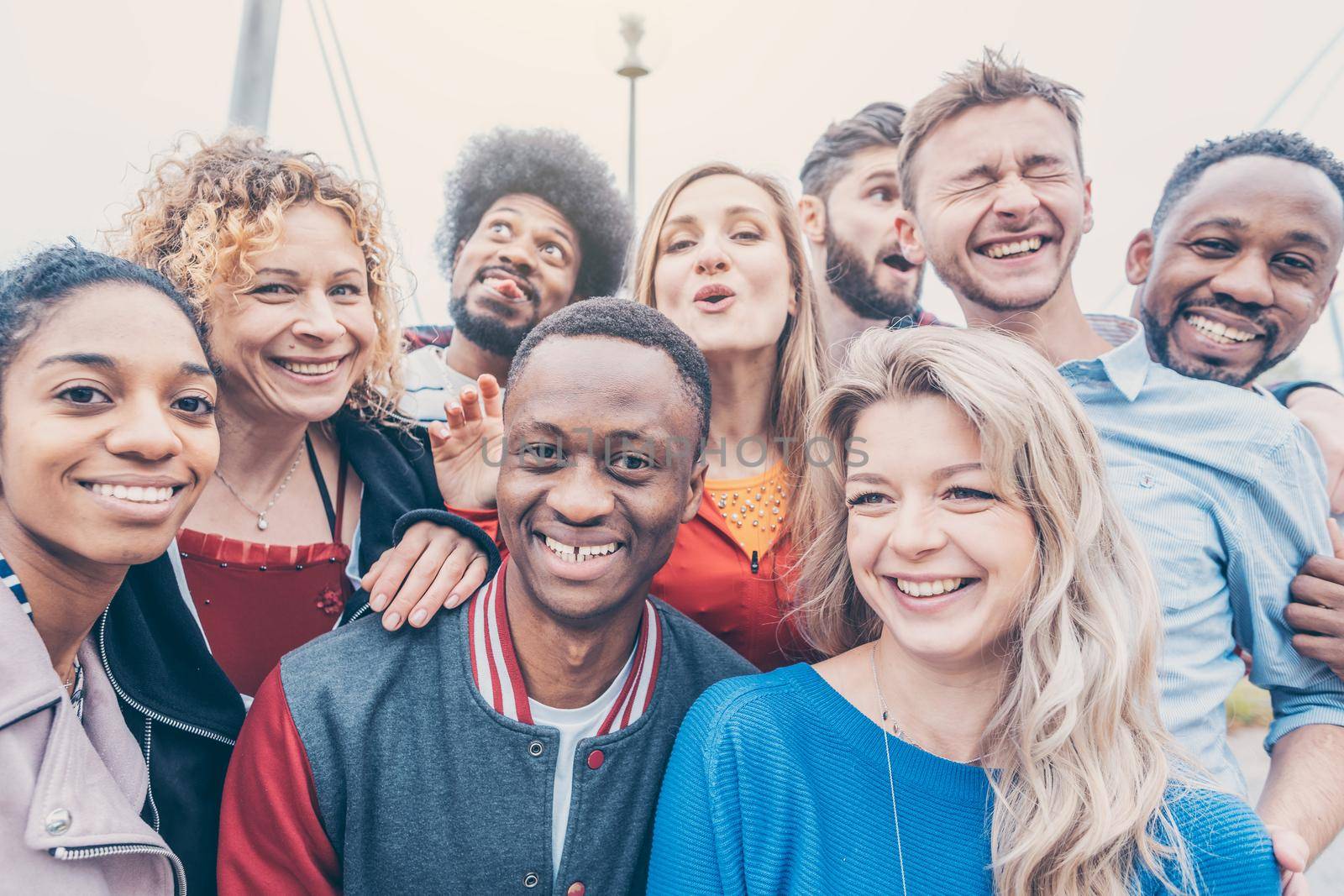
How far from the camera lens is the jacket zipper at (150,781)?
213cm

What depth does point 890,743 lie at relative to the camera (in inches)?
83.7

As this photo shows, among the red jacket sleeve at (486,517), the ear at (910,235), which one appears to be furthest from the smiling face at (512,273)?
the ear at (910,235)

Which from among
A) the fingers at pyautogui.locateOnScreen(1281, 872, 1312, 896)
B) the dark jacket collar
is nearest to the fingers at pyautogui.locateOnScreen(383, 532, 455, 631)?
the dark jacket collar

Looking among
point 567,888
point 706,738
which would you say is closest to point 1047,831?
point 706,738

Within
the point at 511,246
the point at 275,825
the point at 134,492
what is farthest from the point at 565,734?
the point at 511,246

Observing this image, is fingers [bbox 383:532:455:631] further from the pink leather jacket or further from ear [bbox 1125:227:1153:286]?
ear [bbox 1125:227:1153:286]

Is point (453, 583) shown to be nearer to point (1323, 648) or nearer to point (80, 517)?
point (80, 517)

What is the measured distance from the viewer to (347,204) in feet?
9.80

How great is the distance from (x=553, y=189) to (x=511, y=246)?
23.9 inches

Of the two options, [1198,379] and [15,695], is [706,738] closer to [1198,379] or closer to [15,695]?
[15,695]

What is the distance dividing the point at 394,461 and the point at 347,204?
889 millimetres

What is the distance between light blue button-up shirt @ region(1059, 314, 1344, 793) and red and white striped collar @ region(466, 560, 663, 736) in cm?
159

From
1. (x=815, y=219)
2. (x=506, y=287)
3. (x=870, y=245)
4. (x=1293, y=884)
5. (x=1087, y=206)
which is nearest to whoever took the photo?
(x=1293, y=884)

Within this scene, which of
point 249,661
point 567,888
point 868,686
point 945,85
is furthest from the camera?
point 945,85
